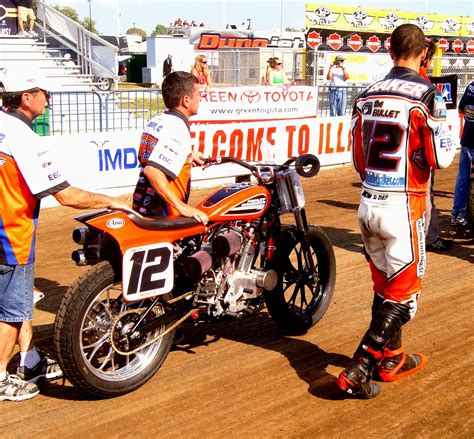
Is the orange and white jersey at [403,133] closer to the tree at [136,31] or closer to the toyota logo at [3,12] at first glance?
the toyota logo at [3,12]

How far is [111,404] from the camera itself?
4.34 meters

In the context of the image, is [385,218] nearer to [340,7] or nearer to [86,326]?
[86,326]

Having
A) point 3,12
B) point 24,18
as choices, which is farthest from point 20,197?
point 24,18

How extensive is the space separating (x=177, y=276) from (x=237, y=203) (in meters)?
0.63

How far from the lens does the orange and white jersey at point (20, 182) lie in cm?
412

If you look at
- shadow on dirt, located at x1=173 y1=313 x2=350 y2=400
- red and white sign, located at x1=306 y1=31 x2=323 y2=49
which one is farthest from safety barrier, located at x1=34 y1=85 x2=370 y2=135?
red and white sign, located at x1=306 y1=31 x2=323 y2=49

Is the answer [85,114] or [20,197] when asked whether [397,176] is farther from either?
[85,114]

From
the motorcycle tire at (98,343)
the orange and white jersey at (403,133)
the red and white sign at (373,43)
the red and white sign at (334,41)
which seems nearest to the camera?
the motorcycle tire at (98,343)

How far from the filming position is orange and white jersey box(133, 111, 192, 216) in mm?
4734

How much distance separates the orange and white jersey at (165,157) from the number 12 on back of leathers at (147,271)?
0.50 m

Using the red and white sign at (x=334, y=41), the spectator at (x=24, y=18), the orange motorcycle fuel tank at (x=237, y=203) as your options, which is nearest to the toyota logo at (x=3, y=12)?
the spectator at (x=24, y=18)

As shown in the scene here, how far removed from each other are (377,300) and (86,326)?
1844mm

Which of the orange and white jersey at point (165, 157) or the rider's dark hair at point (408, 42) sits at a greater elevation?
the rider's dark hair at point (408, 42)

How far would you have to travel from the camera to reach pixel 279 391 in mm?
4535
